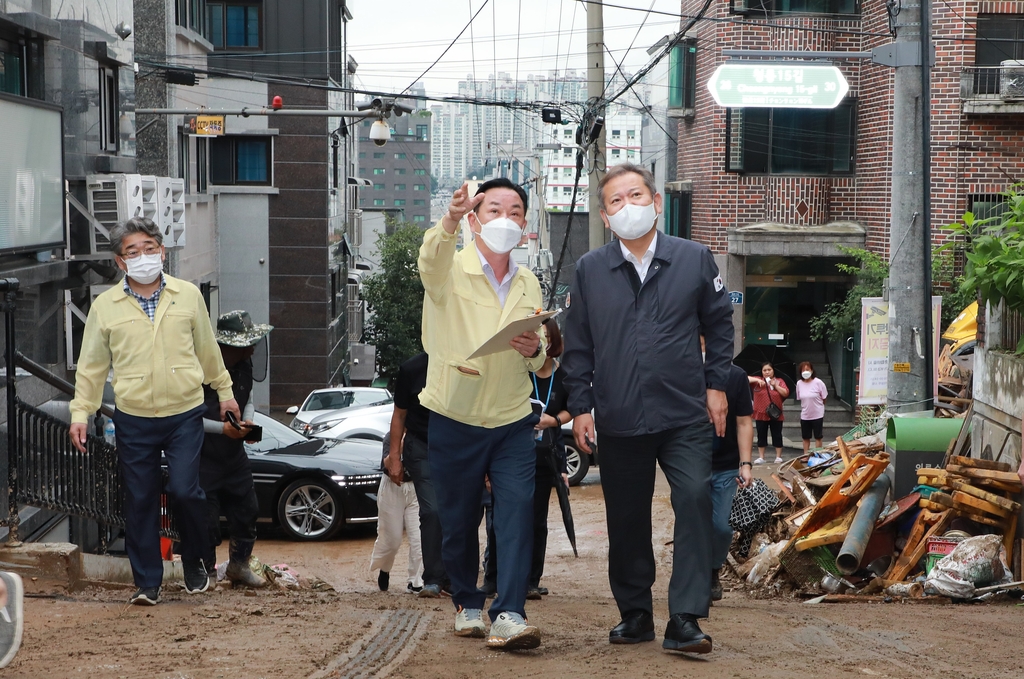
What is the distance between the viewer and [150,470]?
Result: 19.1 feet

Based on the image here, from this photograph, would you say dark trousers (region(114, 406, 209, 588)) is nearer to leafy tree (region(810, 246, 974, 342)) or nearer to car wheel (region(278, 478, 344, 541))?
car wheel (region(278, 478, 344, 541))

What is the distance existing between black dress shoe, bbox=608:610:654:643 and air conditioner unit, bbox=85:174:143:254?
9.19m

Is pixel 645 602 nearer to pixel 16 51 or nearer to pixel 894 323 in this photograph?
pixel 894 323

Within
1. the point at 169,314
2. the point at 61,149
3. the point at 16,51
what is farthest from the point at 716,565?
the point at 16,51

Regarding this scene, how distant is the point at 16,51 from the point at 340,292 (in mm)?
27163

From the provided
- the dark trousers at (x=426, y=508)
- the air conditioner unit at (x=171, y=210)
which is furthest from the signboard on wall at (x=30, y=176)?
the air conditioner unit at (x=171, y=210)

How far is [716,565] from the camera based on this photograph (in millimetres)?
7102

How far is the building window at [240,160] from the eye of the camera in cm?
3047

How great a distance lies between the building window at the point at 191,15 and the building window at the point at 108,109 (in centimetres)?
1077

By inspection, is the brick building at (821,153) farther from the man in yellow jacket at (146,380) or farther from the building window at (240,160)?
the man in yellow jacket at (146,380)

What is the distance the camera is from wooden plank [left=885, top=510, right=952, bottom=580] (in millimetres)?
7766

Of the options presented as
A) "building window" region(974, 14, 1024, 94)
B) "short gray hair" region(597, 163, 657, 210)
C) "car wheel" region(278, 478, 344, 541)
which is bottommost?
"car wheel" region(278, 478, 344, 541)

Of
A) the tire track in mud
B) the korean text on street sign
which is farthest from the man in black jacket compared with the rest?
the korean text on street sign

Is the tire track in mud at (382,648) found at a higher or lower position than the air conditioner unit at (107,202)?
lower
